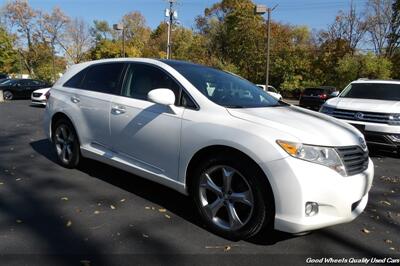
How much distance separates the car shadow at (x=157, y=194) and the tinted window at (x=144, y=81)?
122cm

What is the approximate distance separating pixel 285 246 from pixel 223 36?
46.4 meters

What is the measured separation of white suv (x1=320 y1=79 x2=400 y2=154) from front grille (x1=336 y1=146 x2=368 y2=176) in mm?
4271

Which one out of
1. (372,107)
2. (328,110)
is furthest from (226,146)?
(328,110)

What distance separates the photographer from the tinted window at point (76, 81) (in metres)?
5.73

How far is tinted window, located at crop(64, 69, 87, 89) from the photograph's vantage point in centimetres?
573

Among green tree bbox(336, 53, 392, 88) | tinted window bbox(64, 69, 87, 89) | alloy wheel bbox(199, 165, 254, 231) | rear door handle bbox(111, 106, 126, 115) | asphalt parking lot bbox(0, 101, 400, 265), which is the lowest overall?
asphalt parking lot bbox(0, 101, 400, 265)

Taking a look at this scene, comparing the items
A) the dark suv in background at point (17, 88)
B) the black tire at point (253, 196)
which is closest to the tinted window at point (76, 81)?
the black tire at point (253, 196)

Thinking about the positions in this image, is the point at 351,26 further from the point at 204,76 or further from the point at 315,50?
the point at 204,76

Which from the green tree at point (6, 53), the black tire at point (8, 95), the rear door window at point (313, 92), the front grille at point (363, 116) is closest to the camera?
the front grille at point (363, 116)

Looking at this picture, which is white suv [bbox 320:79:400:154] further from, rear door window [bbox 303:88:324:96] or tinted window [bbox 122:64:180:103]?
rear door window [bbox 303:88:324:96]

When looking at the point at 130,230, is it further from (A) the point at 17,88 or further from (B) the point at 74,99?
(A) the point at 17,88

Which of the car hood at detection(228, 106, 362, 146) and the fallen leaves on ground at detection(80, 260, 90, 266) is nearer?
the fallen leaves on ground at detection(80, 260, 90, 266)

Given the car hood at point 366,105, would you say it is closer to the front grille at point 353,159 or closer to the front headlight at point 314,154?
the front grille at point 353,159

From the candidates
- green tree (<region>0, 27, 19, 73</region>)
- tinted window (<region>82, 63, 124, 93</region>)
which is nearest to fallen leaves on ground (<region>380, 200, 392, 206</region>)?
tinted window (<region>82, 63, 124, 93</region>)
